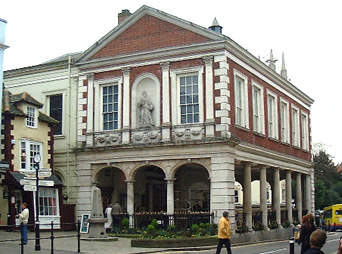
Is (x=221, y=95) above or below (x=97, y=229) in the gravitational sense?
above

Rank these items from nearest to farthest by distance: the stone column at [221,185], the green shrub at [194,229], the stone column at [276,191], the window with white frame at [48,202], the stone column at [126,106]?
the green shrub at [194,229] → the stone column at [221,185] → the window with white frame at [48,202] → the stone column at [126,106] → the stone column at [276,191]

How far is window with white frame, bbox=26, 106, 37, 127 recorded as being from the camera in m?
30.7

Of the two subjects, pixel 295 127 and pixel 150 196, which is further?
pixel 295 127

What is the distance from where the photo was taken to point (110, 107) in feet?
108

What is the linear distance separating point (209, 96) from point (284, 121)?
1117 centimetres

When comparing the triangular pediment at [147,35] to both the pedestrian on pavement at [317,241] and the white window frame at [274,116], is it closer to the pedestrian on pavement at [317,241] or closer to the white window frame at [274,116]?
the white window frame at [274,116]

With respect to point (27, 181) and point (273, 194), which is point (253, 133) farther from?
point (27, 181)

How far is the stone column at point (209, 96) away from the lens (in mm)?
29391

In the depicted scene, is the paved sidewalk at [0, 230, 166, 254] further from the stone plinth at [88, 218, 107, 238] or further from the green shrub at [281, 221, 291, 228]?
the green shrub at [281, 221, 291, 228]

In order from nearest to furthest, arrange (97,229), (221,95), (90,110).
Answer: (97,229)
(221,95)
(90,110)

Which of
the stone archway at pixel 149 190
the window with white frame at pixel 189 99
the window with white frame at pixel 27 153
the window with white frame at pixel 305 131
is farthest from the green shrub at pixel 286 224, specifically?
the window with white frame at pixel 27 153

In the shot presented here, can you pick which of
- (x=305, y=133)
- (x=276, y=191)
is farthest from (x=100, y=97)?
(x=305, y=133)

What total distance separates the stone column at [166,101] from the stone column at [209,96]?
224cm

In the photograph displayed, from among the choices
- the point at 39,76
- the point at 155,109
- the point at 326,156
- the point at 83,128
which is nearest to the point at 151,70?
the point at 155,109
